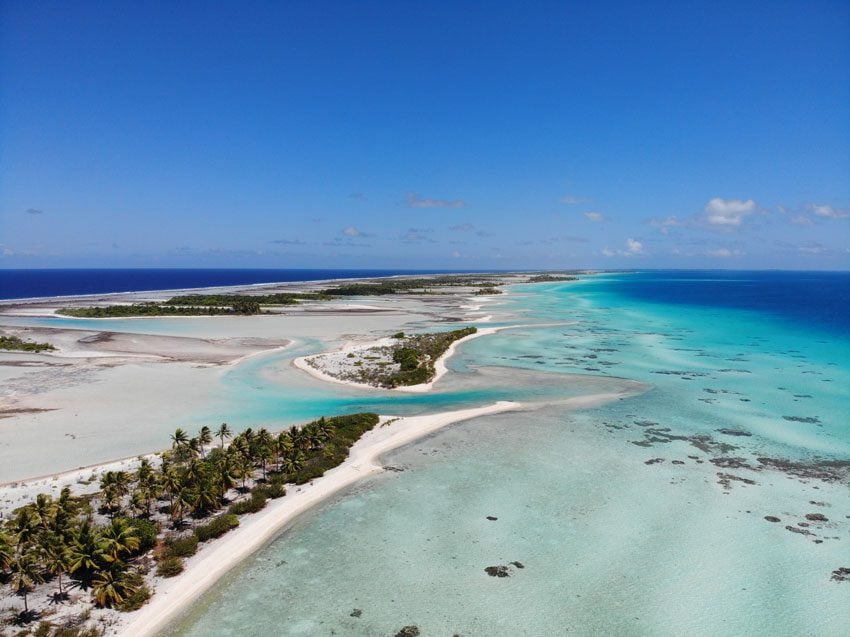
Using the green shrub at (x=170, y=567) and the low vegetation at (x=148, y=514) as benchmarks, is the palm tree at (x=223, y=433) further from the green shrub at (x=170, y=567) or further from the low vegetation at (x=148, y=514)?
the green shrub at (x=170, y=567)

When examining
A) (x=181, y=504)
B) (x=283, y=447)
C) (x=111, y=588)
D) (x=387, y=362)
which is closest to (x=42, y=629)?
(x=111, y=588)

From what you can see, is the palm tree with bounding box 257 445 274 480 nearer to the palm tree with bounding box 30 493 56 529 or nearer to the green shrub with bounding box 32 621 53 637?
the palm tree with bounding box 30 493 56 529

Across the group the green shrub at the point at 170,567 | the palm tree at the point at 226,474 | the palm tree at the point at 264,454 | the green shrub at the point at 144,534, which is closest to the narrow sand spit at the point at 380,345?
the palm tree at the point at 264,454

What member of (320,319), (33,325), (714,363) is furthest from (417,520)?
(33,325)

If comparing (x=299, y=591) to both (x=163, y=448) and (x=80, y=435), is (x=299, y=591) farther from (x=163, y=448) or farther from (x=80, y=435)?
(x=80, y=435)

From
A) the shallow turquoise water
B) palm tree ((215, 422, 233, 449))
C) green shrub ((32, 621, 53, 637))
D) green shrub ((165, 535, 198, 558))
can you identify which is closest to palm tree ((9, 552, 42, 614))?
green shrub ((32, 621, 53, 637))

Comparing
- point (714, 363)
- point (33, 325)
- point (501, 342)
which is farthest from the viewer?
point (33, 325)

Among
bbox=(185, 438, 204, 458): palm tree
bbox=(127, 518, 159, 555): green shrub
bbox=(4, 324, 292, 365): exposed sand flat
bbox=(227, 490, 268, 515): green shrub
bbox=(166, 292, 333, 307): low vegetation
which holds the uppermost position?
bbox=(166, 292, 333, 307): low vegetation
